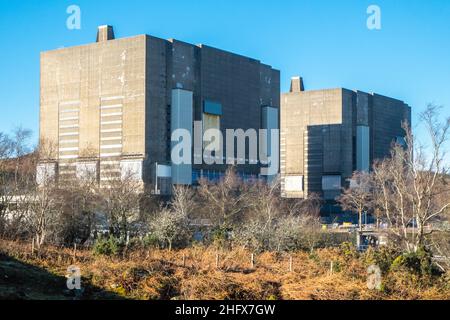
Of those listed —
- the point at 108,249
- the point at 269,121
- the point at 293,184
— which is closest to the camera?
the point at 108,249

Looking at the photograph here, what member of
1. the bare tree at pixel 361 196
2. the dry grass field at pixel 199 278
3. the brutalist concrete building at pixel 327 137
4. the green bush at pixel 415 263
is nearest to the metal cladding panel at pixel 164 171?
the bare tree at pixel 361 196

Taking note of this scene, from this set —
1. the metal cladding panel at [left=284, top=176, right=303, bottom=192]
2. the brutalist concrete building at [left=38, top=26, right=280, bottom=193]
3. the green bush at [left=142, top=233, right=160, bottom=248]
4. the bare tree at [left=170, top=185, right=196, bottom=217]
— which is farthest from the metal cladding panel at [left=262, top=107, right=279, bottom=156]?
the green bush at [left=142, top=233, right=160, bottom=248]

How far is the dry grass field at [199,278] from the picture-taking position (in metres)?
21.7

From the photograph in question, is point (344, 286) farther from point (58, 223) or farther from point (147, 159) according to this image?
point (147, 159)

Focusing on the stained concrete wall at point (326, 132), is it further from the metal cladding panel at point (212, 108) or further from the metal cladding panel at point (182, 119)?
the metal cladding panel at point (182, 119)

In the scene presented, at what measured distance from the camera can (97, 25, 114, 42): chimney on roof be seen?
108m

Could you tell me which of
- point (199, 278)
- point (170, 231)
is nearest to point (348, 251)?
point (199, 278)

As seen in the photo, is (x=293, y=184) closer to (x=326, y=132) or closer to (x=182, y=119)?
(x=326, y=132)

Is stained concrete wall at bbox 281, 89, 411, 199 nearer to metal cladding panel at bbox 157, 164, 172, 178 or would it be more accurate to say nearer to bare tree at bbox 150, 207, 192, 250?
metal cladding panel at bbox 157, 164, 172, 178

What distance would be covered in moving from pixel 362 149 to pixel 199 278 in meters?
120

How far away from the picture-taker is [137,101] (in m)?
101
